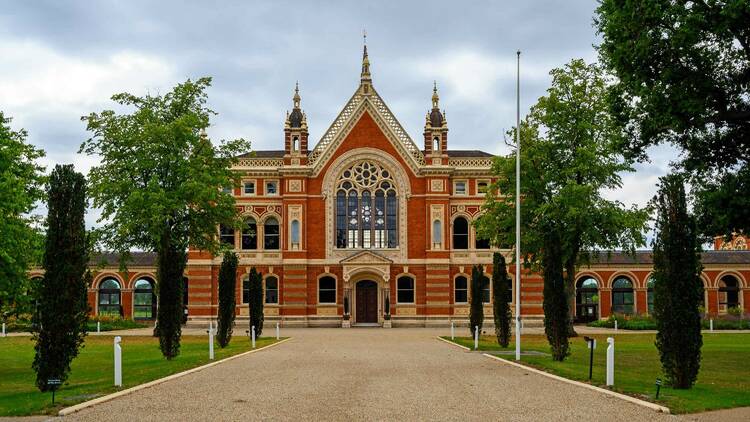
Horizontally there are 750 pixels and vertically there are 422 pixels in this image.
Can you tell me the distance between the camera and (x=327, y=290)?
60781mm

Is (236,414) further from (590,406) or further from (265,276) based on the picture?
(265,276)

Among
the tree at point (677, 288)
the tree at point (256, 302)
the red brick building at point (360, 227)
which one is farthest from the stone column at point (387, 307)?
the tree at point (677, 288)

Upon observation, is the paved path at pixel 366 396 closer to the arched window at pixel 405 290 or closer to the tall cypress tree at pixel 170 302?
the tall cypress tree at pixel 170 302

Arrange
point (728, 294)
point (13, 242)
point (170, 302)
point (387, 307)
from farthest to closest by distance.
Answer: point (728, 294)
point (387, 307)
point (170, 302)
point (13, 242)

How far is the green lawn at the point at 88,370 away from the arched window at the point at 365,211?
23.8 m

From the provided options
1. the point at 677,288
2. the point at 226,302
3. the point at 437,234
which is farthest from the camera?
the point at 437,234

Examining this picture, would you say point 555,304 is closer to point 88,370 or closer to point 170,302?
point 170,302

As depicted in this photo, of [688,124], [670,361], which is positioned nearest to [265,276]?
[688,124]

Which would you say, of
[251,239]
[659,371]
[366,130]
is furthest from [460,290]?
[659,371]

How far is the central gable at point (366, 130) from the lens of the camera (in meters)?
60.9

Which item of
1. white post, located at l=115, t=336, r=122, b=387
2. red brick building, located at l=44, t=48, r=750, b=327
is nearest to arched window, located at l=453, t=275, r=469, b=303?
red brick building, located at l=44, t=48, r=750, b=327

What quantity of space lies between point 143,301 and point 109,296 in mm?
2803

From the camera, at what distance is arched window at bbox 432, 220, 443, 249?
60406 millimetres

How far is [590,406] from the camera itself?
51.0 ft
